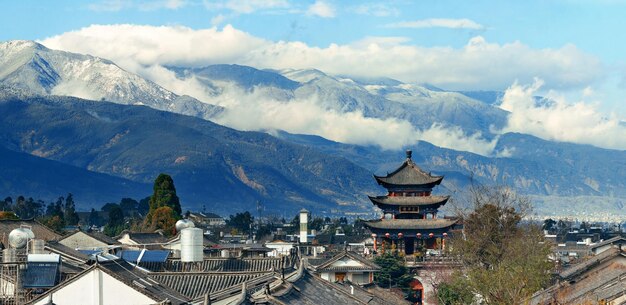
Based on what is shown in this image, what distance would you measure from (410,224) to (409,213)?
9.95 ft

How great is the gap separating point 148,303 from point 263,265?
2348cm

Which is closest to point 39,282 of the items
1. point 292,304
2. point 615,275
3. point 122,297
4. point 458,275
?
point 122,297

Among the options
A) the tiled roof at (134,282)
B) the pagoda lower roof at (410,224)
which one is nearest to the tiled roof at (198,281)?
the tiled roof at (134,282)

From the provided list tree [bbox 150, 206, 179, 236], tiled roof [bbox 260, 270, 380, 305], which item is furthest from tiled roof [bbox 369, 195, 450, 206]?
tiled roof [bbox 260, 270, 380, 305]

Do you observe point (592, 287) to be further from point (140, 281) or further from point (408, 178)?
point (408, 178)

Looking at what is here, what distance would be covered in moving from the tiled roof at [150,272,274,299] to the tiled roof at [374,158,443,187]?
295ft

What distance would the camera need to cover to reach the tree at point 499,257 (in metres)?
60.2

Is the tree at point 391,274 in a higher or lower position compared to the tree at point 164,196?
lower

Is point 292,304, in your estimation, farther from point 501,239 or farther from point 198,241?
point 501,239

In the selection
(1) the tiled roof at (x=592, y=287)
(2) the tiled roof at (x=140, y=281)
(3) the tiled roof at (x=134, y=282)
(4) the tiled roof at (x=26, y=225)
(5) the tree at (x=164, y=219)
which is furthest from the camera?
(5) the tree at (x=164, y=219)

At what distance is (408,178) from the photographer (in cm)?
14612

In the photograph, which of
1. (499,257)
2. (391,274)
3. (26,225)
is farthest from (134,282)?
(391,274)

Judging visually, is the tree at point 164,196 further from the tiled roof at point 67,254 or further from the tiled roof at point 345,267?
the tiled roof at point 67,254

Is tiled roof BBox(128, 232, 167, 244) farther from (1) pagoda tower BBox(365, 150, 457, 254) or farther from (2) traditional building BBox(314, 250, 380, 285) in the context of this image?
(2) traditional building BBox(314, 250, 380, 285)
